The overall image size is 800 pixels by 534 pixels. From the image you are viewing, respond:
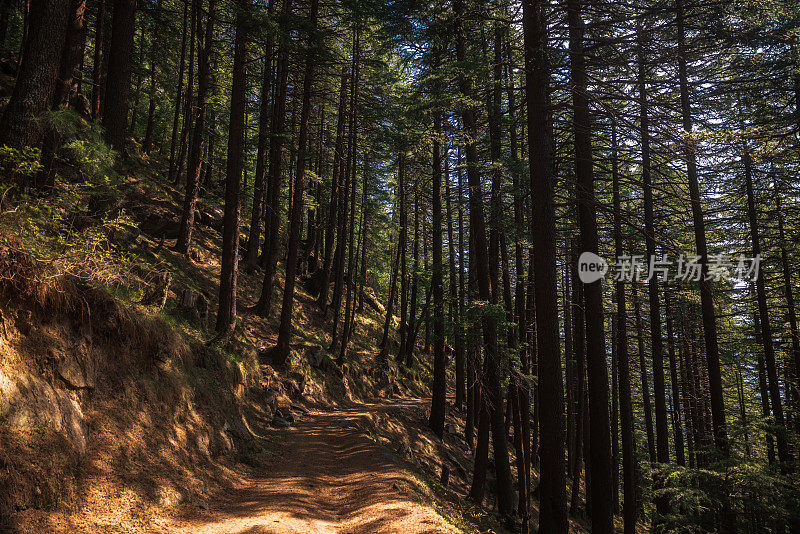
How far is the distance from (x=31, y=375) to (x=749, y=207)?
22996mm

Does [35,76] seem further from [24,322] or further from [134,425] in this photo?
[134,425]

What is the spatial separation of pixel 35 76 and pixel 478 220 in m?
10.6

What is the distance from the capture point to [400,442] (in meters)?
13.7

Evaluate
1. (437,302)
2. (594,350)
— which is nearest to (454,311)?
(437,302)

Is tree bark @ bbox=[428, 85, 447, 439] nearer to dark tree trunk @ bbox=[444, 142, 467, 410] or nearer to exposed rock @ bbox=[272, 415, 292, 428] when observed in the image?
dark tree trunk @ bbox=[444, 142, 467, 410]

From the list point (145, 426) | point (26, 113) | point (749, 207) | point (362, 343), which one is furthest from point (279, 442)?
point (749, 207)

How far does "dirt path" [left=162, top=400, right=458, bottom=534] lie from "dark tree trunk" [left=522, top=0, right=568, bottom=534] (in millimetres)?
2812

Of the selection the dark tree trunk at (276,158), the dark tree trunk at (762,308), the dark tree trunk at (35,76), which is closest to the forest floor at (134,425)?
the dark tree trunk at (35,76)

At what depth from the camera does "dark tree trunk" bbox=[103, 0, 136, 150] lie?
7.73 m

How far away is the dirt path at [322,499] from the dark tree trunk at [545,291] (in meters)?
2.81

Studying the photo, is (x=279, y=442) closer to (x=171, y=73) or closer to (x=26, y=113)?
(x=26, y=113)

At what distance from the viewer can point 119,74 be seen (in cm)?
791

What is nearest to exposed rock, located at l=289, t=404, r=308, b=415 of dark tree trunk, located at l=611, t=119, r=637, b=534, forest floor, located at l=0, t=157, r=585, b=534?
forest floor, located at l=0, t=157, r=585, b=534

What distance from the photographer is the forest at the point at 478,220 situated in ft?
18.0
